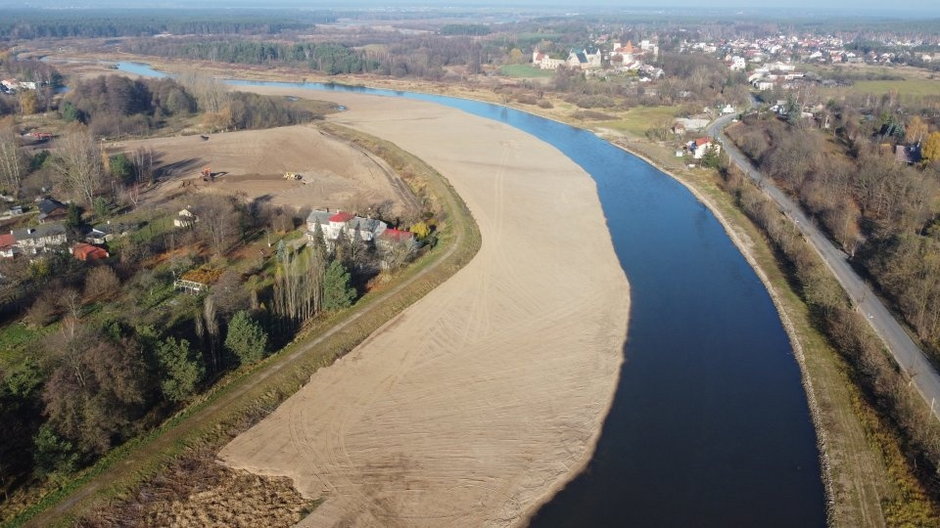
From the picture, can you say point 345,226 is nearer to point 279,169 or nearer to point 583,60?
point 279,169

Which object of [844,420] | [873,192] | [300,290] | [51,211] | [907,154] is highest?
[907,154]

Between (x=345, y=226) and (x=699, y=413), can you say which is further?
(x=345, y=226)

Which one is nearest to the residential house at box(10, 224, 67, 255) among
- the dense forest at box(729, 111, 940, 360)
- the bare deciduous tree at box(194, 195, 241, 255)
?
the bare deciduous tree at box(194, 195, 241, 255)

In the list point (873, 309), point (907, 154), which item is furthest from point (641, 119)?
point (873, 309)

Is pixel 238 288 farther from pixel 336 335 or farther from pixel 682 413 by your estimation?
pixel 682 413

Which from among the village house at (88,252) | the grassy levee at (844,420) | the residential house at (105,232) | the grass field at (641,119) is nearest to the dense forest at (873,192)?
the grassy levee at (844,420)

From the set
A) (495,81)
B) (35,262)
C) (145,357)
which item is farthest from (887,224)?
(495,81)

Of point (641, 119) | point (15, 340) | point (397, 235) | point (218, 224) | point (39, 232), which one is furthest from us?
point (641, 119)
